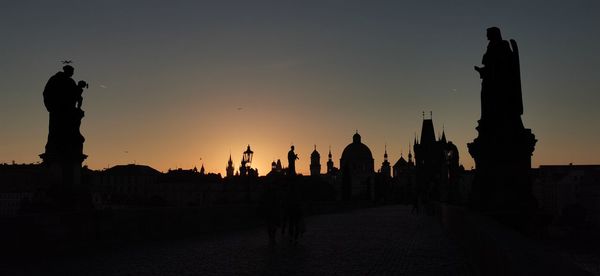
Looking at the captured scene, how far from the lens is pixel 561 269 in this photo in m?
5.14

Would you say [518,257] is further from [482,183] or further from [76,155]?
[76,155]

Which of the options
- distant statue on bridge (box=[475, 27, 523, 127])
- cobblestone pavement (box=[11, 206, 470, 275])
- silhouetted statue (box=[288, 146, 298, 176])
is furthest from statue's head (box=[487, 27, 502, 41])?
silhouetted statue (box=[288, 146, 298, 176])

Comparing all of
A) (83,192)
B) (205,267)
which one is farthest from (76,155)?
(205,267)

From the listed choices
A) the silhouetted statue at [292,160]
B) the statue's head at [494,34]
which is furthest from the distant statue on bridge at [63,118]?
the silhouetted statue at [292,160]

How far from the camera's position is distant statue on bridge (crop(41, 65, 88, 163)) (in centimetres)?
1609

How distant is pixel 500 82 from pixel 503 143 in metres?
1.52

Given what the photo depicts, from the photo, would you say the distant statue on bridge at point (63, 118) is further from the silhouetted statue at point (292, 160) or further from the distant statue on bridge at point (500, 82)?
the silhouetted statue at point (292, 160)

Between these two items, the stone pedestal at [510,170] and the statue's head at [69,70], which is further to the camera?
the statue's head at [69,70]

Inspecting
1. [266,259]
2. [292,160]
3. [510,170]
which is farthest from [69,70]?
[292,160]

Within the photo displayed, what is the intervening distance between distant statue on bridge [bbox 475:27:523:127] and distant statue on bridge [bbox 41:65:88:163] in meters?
9.94

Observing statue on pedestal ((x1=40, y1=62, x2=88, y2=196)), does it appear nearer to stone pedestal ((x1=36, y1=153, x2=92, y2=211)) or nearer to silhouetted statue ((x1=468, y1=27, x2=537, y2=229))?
stone pedestal ((x1=36, y1=153, x2=92, y2=211))

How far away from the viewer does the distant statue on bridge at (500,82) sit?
1603 centimetres

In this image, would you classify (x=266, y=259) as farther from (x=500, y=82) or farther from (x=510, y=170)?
(x=500, y=82)

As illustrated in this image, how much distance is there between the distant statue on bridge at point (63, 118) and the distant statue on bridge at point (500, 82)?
391 inches
